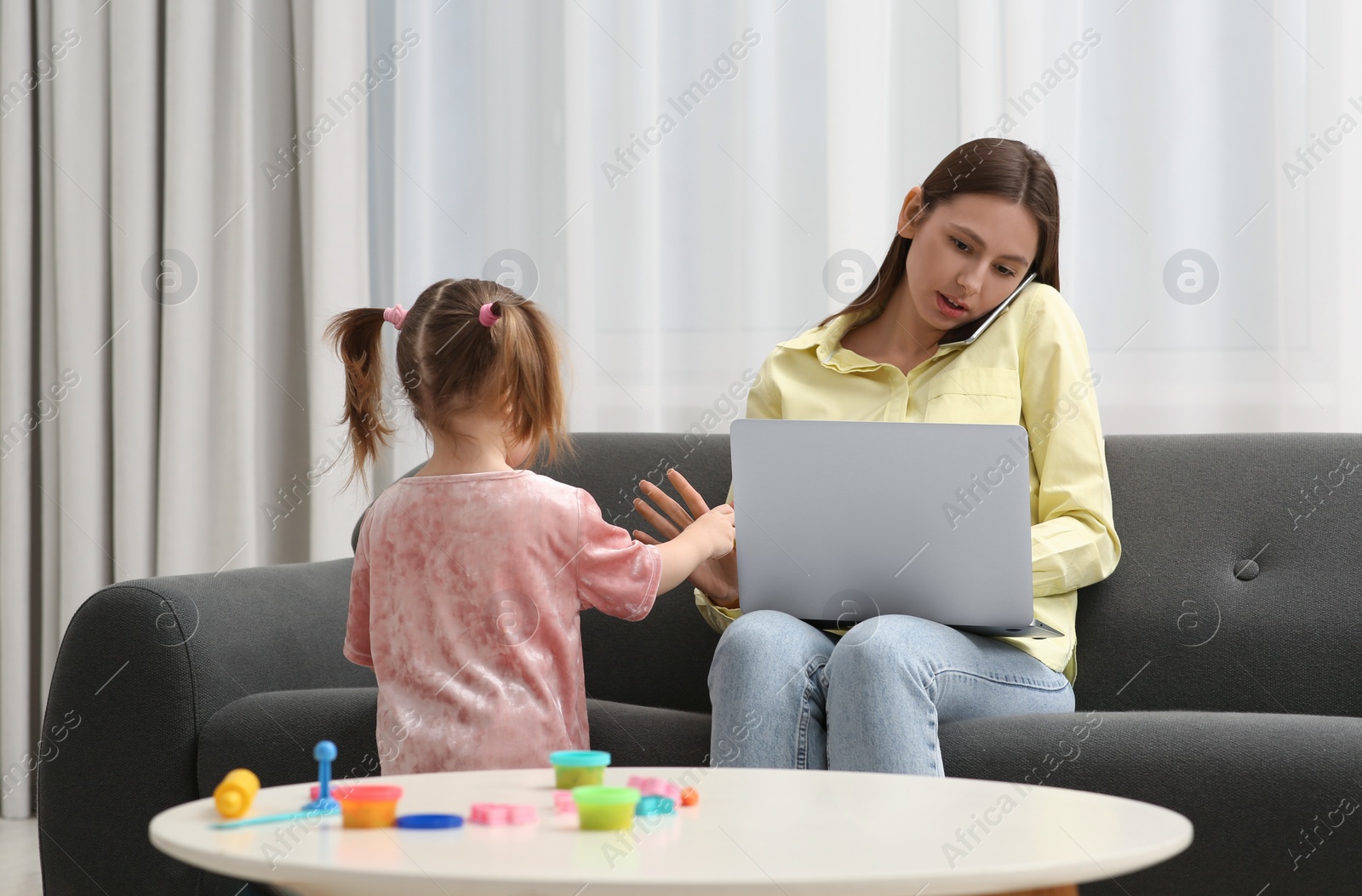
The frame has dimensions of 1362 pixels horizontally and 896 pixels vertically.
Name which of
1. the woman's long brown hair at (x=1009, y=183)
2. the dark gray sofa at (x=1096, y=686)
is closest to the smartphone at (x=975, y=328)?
the woman's long brown hair at (x=1009, y=183)

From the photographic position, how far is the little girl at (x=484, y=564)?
1139 millimetres

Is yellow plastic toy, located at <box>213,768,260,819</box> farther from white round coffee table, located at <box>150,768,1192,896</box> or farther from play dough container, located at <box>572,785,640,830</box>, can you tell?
play dough container, located at <box>572,785,640,830</box>

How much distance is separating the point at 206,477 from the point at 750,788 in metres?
1.87

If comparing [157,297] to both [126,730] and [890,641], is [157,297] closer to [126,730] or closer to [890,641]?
[126,730]

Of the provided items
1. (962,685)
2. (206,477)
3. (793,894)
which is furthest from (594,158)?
(793,894)

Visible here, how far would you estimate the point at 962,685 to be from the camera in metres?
1.21

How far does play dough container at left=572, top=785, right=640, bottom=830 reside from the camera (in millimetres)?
735

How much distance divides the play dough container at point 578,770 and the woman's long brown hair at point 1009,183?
91cm

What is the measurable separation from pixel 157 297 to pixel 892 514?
→ 1837 millimetres

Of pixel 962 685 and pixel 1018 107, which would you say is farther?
pixel 1018 107

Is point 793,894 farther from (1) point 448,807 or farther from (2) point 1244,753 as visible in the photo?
(2) point 1244,753

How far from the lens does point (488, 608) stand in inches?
45.3

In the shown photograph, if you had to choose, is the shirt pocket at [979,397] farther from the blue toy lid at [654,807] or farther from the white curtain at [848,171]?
the blue toy lid at [654,807]

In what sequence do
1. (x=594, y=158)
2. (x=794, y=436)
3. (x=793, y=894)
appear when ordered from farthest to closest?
(x=594, y=158) < (x=794, y=436) < (x=793, y=894)
